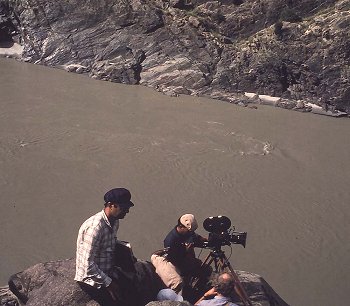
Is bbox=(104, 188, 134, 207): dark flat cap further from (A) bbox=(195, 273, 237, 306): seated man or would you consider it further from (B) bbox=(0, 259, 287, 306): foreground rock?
(A) bbox=(195, 273, 237, 306): seated man

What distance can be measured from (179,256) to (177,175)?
996 cm

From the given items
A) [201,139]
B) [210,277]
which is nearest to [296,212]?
[201,139]

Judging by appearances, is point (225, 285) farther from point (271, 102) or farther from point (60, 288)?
point (271, 102)

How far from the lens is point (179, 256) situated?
7.76m

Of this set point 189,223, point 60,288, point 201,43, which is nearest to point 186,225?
point 189,223

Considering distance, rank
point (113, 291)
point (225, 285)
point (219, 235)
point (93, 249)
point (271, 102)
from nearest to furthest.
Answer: point (93, 249) < point (113, 291) < point (225, 285) < point (219, 235) < point (271, 102)

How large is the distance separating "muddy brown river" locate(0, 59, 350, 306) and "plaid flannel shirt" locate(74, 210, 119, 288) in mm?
6194

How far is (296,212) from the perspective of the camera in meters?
15.7

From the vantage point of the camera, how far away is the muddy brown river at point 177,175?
13.1 m

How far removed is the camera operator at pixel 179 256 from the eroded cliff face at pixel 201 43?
19.9 meters

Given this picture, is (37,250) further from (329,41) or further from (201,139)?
(329,41)

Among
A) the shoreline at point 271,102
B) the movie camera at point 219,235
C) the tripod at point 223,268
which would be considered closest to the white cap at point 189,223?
the movie camera at point 219,235

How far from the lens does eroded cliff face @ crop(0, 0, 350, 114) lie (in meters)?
27.6

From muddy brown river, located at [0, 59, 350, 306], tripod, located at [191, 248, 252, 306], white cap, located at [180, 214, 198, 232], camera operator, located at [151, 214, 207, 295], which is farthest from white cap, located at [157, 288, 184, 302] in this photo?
muddy brown river, located at [0, 59, 350, 306]
